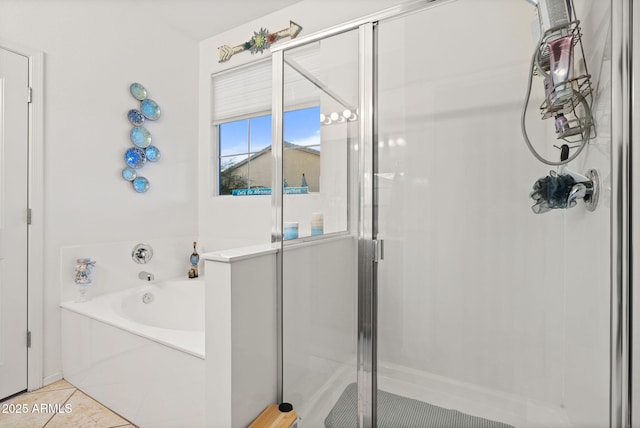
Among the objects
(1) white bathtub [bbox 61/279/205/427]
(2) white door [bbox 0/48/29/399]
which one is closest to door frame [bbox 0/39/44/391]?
(2) white door [bbox 0/48/29/399]

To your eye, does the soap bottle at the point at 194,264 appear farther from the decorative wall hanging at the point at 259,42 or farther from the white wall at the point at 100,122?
the decorative wall hanging at the point at 259,42

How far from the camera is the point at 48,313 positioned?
197cm

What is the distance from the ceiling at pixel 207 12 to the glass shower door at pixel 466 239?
1.59 meters

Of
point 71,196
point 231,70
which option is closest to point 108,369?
point 71,196

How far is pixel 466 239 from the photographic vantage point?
1.43 metres

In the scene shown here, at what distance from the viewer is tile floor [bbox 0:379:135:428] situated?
162 centimetres

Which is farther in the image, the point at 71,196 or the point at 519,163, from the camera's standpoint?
the point at 71,196

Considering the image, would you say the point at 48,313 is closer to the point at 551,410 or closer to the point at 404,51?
the point at 404,51

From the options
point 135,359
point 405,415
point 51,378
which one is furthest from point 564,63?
point 51,378

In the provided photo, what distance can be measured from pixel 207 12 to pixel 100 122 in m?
1.25

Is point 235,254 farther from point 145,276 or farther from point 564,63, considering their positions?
point 145,276

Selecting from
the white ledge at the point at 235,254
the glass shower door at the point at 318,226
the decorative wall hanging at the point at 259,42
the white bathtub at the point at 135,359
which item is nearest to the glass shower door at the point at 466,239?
the glass shower door at the point at 318,226

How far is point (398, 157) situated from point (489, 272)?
646 mm

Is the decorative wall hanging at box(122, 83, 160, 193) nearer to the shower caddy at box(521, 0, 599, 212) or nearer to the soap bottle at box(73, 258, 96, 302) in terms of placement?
the soap bottle at box(73, 258, 96, 302)
